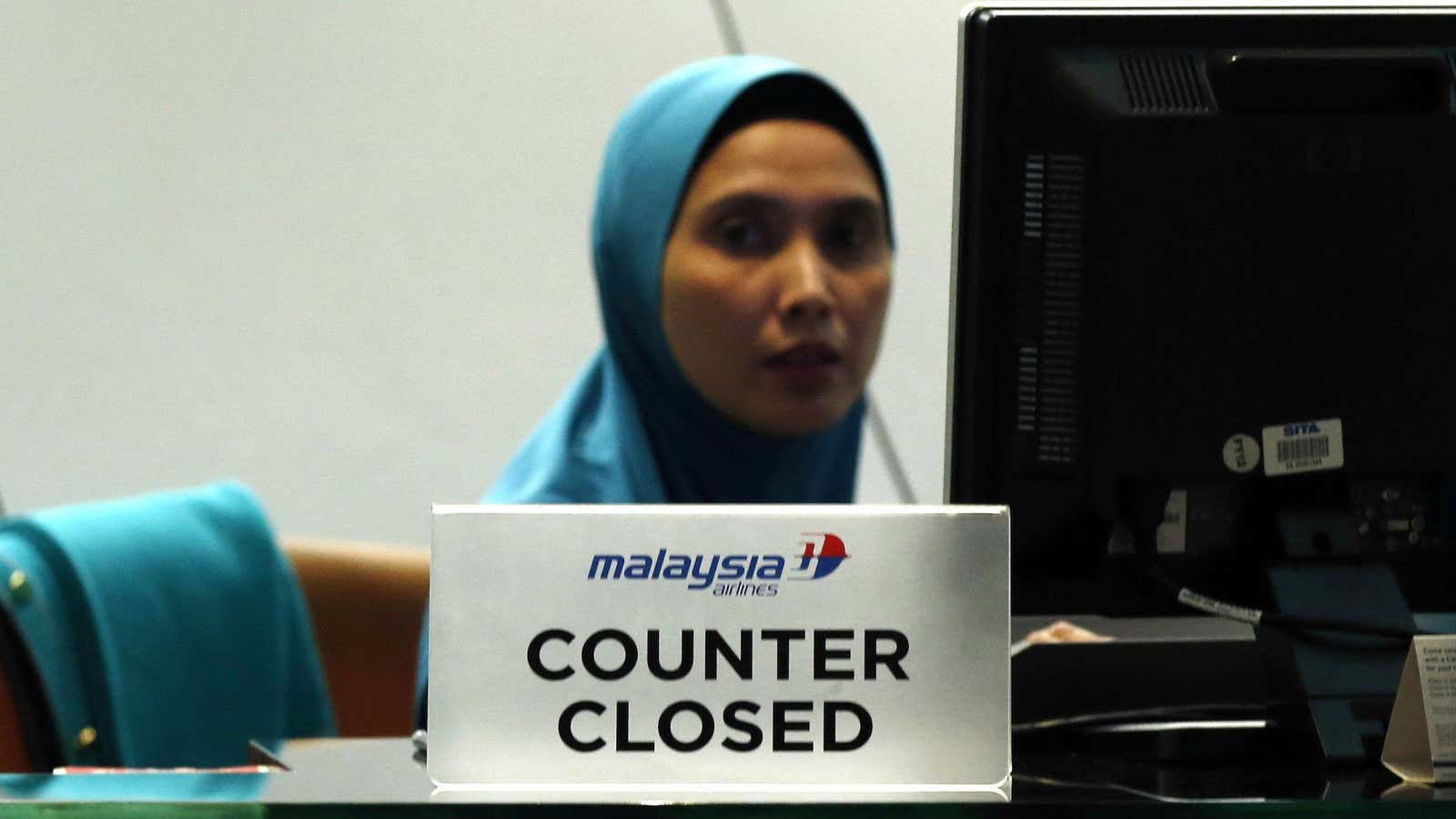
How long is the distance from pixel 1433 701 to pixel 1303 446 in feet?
0.58

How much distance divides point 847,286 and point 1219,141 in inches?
37.0

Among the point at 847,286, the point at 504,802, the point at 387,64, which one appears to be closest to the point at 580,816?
the point at 504,802

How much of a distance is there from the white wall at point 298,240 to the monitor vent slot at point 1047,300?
1744 millimetres

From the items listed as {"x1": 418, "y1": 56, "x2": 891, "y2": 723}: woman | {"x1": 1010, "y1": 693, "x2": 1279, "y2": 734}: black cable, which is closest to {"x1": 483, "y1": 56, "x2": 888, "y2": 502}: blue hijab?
{"x1": 418, "y1": 56, "x2": 891, "y2": 723}: woman

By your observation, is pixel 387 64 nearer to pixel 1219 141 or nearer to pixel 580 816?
pixel 1219 141

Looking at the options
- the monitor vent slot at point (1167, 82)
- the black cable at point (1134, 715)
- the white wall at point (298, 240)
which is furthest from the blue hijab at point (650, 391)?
the monitor vent slot at point (1167, 82)

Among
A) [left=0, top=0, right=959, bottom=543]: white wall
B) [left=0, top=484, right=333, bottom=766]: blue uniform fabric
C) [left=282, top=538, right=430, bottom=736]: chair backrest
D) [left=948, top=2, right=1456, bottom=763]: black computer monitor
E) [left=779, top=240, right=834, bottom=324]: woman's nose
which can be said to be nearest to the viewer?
[left=948, top=2, right=1456, bottom=763]: black computer monitor

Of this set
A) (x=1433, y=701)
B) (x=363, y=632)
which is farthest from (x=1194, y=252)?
(x=363, y=632)

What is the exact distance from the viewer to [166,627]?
1.43 metres

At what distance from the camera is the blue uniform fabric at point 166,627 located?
1.30m

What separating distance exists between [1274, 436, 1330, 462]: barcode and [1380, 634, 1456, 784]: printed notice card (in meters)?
0.16

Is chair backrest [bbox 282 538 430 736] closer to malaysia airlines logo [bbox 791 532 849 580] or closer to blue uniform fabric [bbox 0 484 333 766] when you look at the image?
blue uniform fabric [bbox 0 484 333 766]

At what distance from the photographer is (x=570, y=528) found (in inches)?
24.5

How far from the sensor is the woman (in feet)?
5.62
